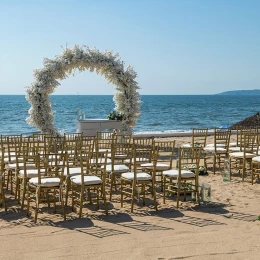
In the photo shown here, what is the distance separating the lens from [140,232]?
592 cm

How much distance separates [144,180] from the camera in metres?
7.13

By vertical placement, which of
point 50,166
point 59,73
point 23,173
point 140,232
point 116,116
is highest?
point 59,73

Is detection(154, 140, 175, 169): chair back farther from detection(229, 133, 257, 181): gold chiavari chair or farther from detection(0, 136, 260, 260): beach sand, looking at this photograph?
detection(229, 133, 257, 181): gold chiavari chair

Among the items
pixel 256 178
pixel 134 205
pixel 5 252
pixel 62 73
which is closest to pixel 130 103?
pixel 62 73

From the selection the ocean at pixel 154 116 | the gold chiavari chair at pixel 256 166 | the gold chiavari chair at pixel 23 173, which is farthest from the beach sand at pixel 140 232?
the ocean at pixel 154 116

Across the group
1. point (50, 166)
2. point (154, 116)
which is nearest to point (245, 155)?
point (50, 166)

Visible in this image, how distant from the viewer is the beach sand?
5.21 metres

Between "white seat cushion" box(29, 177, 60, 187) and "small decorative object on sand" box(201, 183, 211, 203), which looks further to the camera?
"small decorative object on sand" box(201, 183, 211, 203)

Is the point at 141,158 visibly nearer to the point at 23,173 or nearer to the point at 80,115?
the point at 23,173

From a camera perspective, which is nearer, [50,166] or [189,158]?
[50,166]

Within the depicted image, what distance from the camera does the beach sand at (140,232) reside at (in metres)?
5.21

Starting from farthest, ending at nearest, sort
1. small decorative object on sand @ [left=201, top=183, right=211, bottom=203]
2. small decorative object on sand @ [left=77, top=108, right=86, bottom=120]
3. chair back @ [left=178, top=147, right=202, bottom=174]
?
1. small decorative object on sand @ [left=77, top=108, right=86, bottom=120]
2. small decorative object on sand @ [left=201, top=183, right=211, bottom=203]
3. chair back @ [left=178, top=147, right=202, bottom=174]

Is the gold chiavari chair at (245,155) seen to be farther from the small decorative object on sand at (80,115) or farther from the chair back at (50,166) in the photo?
the small decorative object on sand at (80,115)

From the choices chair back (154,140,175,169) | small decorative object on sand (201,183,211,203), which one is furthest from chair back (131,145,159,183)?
small decorative object on sand (201,183,211,203)
